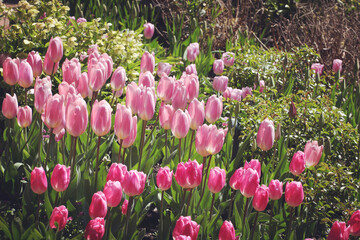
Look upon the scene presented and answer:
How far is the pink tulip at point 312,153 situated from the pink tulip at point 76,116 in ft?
3.69

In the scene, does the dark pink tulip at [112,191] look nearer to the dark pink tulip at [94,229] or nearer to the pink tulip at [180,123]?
the dark pink tulip at [94,229]

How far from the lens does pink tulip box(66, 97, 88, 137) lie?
1957mm

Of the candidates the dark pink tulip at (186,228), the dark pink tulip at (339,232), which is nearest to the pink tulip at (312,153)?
the dark pink tulip at (339,232)

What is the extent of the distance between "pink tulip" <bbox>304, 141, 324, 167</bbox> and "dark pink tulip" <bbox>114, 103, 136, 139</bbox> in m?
0.93

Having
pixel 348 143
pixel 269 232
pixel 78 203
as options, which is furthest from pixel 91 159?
pixel 348 143

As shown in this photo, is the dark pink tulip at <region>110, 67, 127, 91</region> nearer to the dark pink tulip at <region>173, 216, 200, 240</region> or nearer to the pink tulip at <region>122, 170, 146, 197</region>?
the pink tulip at <region>122, 170, 146, 197</region>

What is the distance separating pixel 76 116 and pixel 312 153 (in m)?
1.18

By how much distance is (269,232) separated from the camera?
237cm

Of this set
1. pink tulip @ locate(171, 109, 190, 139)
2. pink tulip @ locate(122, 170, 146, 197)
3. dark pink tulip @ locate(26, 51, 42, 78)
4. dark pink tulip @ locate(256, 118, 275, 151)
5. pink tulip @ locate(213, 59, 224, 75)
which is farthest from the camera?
pink tulip @ locate(213, 59, 224, 75)

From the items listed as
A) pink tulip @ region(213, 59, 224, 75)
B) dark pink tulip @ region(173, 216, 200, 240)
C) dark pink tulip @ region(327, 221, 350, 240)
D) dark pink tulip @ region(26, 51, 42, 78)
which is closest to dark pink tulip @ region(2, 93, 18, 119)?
dark pink tulip @ region(26, 51, 42, 78)

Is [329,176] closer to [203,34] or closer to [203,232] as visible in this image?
[203,232]

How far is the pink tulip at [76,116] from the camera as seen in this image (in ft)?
6.42

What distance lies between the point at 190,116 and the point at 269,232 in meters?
0.69

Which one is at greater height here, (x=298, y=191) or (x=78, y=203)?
(x=298, y=191)
